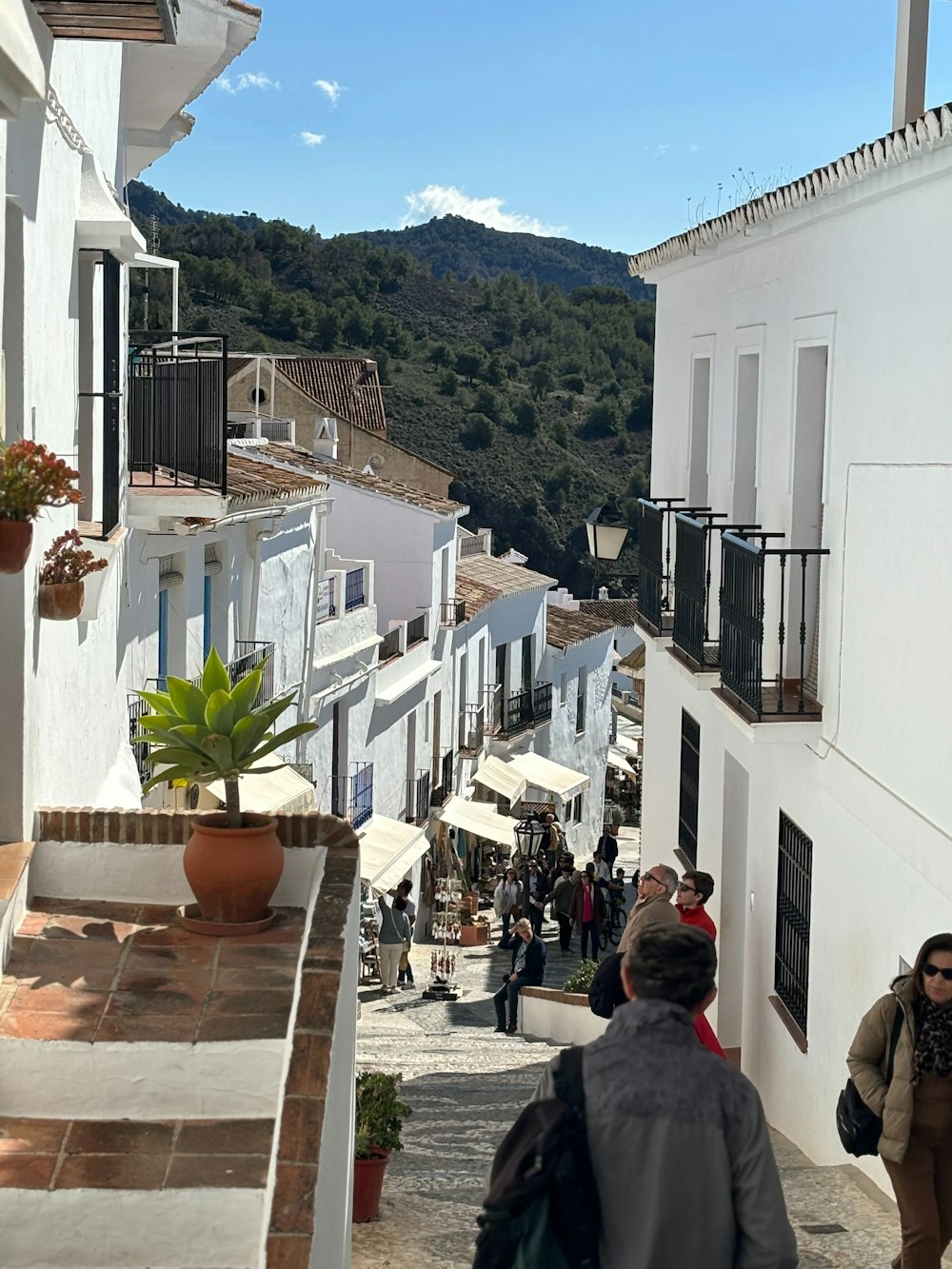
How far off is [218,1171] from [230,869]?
68.7 inches

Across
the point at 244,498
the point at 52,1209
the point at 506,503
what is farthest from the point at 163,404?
the point at 506,503

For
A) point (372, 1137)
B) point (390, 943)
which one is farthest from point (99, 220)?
point (390, 943)

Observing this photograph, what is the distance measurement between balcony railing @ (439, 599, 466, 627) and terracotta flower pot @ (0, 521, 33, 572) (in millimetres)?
26117

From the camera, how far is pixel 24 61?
17.1 ft

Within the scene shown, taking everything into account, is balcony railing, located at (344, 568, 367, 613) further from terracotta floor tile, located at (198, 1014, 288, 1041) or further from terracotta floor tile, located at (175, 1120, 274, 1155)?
terracotta floor tile, located at (175, 1120, 274, 1155)

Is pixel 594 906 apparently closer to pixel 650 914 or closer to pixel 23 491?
pixel 650 914

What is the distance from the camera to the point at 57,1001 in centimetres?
600

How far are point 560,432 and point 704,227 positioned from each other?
2843 inches

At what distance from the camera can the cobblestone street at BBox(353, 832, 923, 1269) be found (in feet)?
24.1

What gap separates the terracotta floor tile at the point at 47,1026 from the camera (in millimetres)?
5660

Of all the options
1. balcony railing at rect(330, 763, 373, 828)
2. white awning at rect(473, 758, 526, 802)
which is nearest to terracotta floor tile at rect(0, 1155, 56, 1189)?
Result: balcony railing at rect(330, 763, 373, 828)

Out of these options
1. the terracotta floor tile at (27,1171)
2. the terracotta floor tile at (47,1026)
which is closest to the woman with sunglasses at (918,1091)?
the terracotta floor tile at (47,1026)

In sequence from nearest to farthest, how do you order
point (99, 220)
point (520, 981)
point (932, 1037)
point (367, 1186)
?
1. point (932, 1037)
2. point (367, 1186)
3. point (99, 220)
4. point (520, 981)

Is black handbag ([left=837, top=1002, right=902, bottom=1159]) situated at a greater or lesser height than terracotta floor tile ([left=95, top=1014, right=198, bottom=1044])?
lesser
